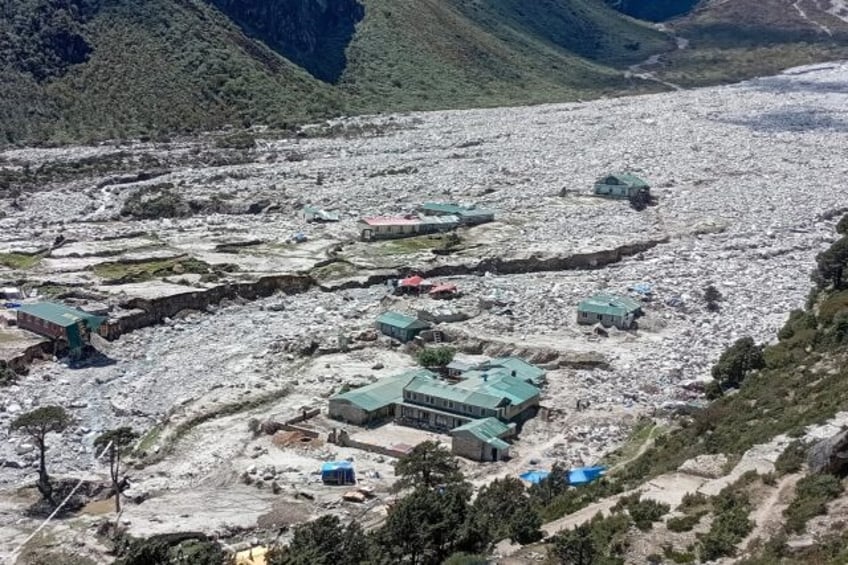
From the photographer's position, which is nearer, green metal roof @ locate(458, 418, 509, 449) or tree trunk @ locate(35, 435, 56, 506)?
tree trunk @ locate(35, 435, 56, 506)

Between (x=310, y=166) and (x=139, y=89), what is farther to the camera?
(x=139, y=89)

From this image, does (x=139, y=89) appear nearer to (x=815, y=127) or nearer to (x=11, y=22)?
(x=11, y=22)

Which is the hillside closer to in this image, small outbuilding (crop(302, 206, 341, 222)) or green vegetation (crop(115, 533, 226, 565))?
small outbuilding (crop(302, 206, 341, 222))

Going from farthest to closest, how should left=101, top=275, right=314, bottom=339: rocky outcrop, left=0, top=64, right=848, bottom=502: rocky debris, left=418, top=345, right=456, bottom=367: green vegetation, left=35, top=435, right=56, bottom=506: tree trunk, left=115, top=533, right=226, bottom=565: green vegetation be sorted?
left=101, top=275, right=314, bottom=339: rocky outcrop < left=418, top=345, right=456, bottom=367: green vegetation < left=0, top=64, right=848, bottom=502: rocky debris < left=35, top=435, right=56, bottom=506: tree trunk < left=115, top=533, right=226, bottom=565: green vegetation

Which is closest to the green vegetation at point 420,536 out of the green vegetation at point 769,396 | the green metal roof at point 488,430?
the green vegetation at point 769,396

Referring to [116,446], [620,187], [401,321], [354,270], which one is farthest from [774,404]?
[620,187]

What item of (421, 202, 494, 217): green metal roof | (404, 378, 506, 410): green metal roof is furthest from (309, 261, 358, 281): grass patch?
(404, 378, 506, 410): green metal roof

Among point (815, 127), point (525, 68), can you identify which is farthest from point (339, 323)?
point (525, 68)
